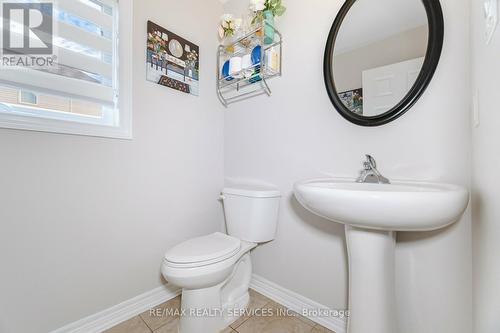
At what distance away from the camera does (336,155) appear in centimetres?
118

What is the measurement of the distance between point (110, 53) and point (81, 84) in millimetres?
251

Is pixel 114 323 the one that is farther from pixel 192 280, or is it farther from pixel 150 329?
pixel 192 280

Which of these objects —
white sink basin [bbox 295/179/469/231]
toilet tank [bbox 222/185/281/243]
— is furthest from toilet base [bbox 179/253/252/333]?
white sink basin [bbox 295/179/469/231]

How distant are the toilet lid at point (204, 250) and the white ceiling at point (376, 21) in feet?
3.97

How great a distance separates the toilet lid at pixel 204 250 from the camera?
1051mm

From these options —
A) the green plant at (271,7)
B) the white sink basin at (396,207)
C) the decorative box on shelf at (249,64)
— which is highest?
the green plant at (271,7)

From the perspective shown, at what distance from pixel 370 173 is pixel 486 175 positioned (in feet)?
1.37

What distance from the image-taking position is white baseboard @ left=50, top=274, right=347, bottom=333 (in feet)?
3.75

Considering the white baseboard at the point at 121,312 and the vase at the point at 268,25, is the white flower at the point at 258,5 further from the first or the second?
the white baseboard at the point at 121,312

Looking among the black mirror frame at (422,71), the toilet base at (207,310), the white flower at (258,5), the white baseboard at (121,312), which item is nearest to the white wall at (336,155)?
the black mirror frame at (422,71)

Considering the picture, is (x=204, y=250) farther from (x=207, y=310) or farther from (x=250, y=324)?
(x=250, y=324)

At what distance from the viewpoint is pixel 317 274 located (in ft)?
4.11

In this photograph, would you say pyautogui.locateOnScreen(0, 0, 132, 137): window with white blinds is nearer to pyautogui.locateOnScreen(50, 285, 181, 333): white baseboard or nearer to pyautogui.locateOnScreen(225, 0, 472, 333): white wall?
pyautogui.locateOnScreen(225, 0, 472, 333): white wall

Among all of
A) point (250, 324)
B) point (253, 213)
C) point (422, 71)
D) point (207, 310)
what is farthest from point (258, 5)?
point (250, 324)
